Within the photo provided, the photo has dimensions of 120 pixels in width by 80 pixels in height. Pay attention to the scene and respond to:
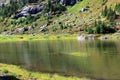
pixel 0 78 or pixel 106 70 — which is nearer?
pixel 0 78

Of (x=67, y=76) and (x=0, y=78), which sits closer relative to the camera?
(x=0, y=78)

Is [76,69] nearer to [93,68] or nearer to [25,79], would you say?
[93,68]

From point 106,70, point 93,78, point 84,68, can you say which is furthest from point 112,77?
point 84,68

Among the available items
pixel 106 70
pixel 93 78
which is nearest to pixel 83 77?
pixel 93 78

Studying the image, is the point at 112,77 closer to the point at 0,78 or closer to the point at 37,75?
the point at 37,75

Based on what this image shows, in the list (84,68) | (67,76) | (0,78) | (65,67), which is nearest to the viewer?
(0,78)

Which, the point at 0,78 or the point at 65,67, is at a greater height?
the point at 0,78

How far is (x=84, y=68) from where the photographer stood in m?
66.3

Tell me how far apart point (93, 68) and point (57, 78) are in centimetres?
1259

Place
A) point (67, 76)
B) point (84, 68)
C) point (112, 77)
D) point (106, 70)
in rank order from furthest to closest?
point (84, 68)
point (106, 70)
point (67, 76)
point (112, 77)

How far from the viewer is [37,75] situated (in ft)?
199

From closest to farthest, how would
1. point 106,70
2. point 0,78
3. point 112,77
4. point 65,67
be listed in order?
1. point 0,78
2. point 112,77
3. point 106,70
4. point 65,67

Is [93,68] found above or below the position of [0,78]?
below

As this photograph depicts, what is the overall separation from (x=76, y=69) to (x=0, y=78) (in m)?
22.5
